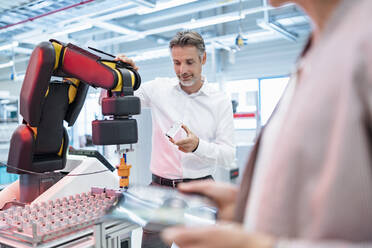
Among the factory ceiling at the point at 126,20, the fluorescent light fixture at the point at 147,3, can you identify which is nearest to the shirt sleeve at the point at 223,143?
the factory ceiling at the point at 126,20

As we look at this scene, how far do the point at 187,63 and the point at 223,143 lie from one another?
0.49m

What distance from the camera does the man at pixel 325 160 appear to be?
370mm

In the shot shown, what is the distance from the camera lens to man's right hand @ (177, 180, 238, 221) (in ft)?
1.92

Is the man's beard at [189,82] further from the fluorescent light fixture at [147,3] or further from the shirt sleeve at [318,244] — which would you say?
the fluorescent light fixture at [147,3]

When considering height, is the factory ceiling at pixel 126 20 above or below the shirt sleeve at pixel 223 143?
above

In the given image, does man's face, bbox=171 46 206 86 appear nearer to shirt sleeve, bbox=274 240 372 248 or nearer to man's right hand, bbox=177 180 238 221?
man's right hand, bbox=177 180 238 221

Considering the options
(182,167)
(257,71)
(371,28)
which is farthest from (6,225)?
(257,71)

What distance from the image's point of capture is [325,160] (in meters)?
0.39

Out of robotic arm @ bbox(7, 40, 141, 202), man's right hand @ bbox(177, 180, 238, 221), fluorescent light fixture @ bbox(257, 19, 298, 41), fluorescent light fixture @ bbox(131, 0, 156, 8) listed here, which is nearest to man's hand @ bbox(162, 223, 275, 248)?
man's right hand @ bbox(177, 180, 238, 221)

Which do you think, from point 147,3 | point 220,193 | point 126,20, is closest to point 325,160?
point 220,193

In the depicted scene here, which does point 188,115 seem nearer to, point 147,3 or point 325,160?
point 325,160

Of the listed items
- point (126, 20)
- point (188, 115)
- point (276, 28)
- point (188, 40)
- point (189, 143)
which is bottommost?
point (189, 143)

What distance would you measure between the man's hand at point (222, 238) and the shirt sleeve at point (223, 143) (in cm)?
129

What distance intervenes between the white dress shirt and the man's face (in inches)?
4.9
